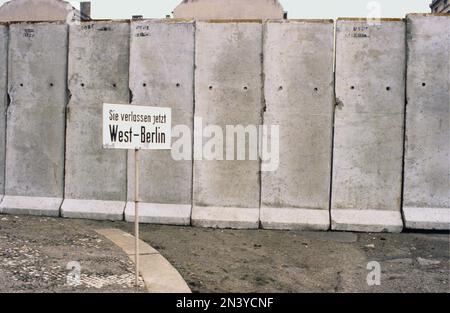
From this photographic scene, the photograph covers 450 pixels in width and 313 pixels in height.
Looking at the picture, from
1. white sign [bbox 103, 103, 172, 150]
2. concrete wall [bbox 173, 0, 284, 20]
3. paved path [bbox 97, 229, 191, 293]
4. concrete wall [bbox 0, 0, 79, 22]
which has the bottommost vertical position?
paved path [bbox 97, 229, 191, 293]

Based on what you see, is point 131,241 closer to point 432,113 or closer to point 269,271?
point 269,271

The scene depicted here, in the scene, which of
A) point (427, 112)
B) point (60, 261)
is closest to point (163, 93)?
point (60, 261)

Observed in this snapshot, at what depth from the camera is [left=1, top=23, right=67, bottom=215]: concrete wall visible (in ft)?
23.0

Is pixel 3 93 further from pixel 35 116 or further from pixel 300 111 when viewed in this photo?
pixel 300 111

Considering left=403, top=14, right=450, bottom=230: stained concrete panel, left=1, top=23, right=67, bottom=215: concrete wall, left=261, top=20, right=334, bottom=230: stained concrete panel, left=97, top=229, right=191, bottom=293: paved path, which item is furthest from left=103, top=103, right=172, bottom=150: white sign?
left=403, top=14, right=450, bottom=230: stained concrete panel

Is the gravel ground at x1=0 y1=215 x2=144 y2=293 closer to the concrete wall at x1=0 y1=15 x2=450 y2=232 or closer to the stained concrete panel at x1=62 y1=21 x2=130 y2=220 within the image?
the stained concrete panel at x1=62 y1=21 x2=130 y2=220

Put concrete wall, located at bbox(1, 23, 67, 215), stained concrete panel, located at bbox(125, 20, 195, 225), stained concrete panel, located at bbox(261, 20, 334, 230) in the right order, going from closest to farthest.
A: stained concrete panel, located at bbox(261, 20, 334, 230) < stained concrete panel, located at bbox(125, 20, 195, 225) < concrete wall, located at bbox(1, 23, 67, 215)

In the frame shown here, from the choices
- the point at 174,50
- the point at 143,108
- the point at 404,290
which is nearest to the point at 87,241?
the point at 143,108

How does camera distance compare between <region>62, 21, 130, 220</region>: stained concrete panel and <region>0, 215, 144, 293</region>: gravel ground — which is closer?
<region>0, 215, 144, 293</region>: gravel ground

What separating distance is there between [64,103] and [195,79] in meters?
2.36

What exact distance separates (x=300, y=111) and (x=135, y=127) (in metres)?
3.45

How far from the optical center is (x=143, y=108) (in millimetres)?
3854

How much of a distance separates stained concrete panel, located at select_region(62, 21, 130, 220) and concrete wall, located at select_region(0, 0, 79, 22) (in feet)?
14.2

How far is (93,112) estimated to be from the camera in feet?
22.6
